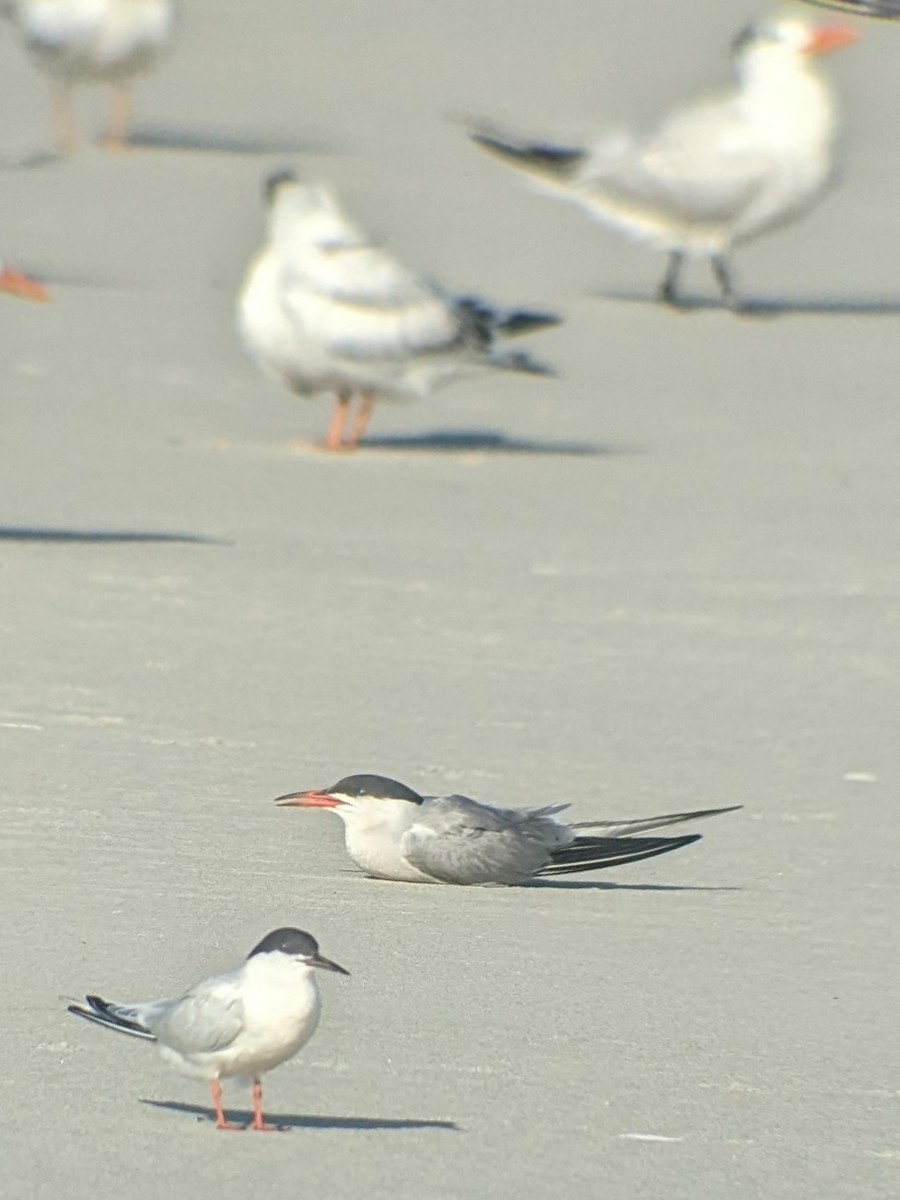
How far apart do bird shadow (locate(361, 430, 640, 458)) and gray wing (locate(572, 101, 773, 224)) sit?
8.90 ft

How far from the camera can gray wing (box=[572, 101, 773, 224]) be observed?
13.0m

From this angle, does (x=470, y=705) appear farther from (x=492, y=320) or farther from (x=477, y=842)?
(x=492, y=320)

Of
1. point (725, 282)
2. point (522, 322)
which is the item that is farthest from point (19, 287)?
point (725, 282)

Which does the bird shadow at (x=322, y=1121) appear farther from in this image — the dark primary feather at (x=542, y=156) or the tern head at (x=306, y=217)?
the dark primary feather at (x=542, y=156)

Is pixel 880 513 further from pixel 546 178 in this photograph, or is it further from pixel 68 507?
pixel 546 178

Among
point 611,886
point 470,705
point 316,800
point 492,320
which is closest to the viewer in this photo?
point 316,800

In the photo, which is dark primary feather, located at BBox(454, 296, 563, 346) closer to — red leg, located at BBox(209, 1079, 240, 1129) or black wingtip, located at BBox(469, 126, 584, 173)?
black wingtip, located at BBox(469, 126, 584, 173)

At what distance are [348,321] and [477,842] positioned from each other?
213 inches

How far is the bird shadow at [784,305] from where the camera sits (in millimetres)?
13234

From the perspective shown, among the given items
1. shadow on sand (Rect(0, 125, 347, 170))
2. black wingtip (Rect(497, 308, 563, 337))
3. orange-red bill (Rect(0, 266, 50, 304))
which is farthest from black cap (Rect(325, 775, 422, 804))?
shadow on sand (Rect(0, 125, 347, 170))

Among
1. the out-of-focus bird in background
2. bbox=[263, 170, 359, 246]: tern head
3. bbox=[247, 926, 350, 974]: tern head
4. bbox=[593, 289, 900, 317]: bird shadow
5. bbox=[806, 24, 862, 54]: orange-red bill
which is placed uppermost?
bbox=[806, 24, 862, 54]: orange-red bill

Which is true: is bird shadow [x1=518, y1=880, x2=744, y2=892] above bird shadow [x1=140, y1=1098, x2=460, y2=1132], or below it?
above

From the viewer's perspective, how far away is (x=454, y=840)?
4938 millimetres

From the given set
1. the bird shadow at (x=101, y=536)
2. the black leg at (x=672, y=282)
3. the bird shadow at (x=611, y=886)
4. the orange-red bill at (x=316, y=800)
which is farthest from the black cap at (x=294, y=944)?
the black leg at (x=672, y=282)
